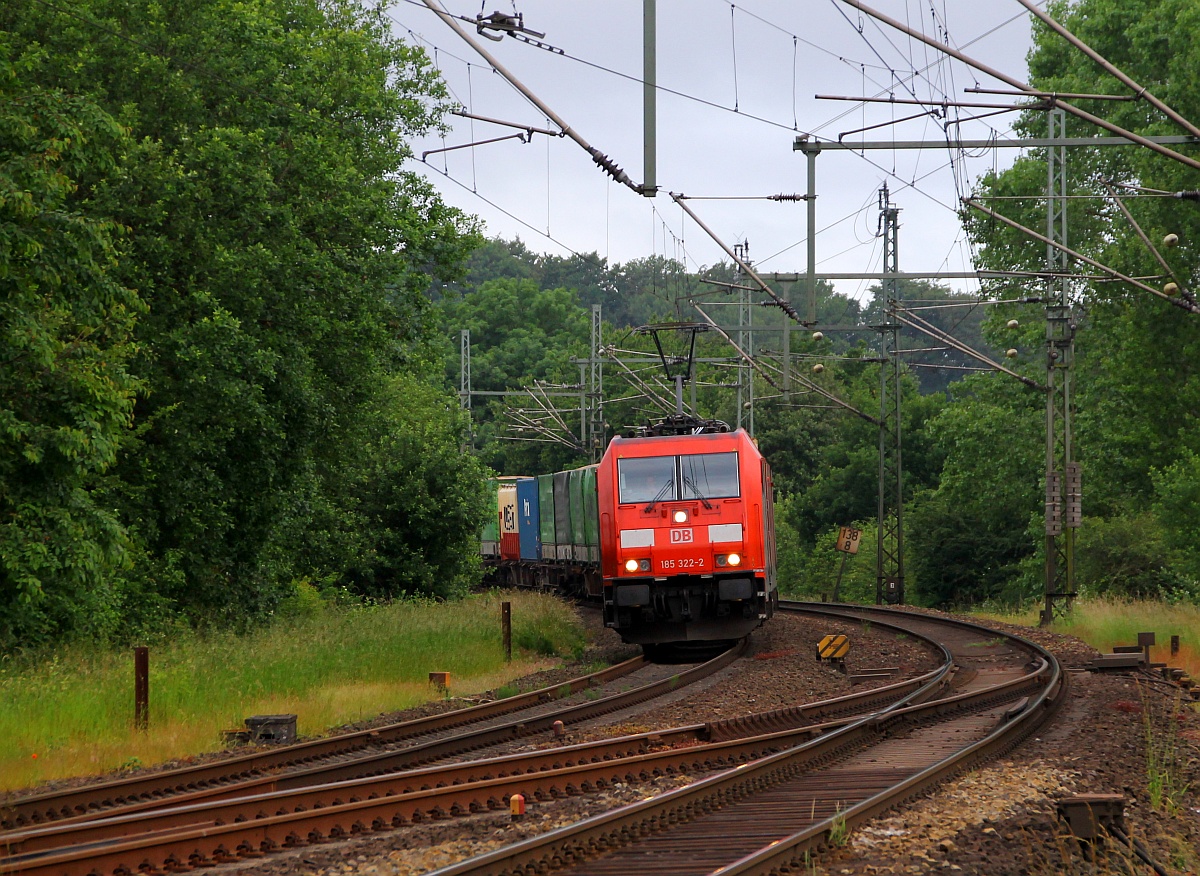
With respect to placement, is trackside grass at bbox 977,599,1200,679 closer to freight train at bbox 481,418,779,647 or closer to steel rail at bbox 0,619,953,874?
freight train at bbox 481,418,779,647

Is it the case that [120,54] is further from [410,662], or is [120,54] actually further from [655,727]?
[655,727]

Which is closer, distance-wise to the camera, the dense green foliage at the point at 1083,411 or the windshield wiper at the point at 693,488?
the windshield wiper at the point at 693,488

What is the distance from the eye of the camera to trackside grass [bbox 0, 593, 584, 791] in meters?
11.9

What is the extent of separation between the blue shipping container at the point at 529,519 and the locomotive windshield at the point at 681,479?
62.2 ft

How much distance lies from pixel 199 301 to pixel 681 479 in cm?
786

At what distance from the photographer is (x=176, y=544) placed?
24.2 metres

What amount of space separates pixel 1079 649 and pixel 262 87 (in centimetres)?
1608

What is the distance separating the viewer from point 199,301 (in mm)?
21312

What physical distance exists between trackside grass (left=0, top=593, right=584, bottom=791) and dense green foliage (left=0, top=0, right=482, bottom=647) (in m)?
1.40

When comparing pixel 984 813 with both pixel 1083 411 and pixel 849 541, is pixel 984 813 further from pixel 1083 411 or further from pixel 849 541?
pixel 1083 411

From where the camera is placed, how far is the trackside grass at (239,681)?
1191cm

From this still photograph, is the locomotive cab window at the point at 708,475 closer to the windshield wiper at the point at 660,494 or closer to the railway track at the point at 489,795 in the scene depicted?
the windshield wiper at the point at 660,494

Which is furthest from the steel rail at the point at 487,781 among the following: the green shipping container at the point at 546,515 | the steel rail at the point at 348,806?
the green shipping container at the point at 546,515

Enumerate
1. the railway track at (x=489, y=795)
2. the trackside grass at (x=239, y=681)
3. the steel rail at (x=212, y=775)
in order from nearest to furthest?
the railway track at (x=489, y=795) → the steel rail at (x=212, y=775) → the trackside grass at (x=239, y=681)
